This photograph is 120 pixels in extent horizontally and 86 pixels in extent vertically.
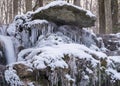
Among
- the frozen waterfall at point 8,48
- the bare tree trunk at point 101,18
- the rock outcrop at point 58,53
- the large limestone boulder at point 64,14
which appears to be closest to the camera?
the rock outcrop at point 58,53

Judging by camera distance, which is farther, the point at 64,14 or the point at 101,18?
the point at 101,18

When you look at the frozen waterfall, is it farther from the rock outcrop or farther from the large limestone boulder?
the large limestone boulder

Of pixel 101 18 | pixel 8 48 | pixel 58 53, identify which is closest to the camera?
pixel 58 53

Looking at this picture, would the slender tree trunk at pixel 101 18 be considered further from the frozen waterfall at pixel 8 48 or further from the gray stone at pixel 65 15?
the frozen waterfall at pixel 8 48

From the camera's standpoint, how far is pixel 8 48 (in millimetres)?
9344

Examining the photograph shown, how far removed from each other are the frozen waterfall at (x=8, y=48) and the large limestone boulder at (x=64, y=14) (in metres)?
1.18

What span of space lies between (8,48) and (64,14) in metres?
2.07

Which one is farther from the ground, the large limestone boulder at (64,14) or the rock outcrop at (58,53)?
the large limestone boulder at (64,14)

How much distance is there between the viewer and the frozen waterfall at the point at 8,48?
9030 millimetres

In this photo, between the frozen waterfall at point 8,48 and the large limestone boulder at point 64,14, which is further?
the large limestone boulder at point 64,14

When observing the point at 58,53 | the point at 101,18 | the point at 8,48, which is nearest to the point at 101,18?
the point at 101,18

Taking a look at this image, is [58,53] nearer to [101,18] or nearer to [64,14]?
[64,14]

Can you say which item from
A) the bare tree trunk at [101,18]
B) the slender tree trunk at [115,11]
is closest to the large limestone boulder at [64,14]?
the bare tree trunk at [101,18]

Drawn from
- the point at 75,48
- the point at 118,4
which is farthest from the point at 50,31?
the point at 118,4
